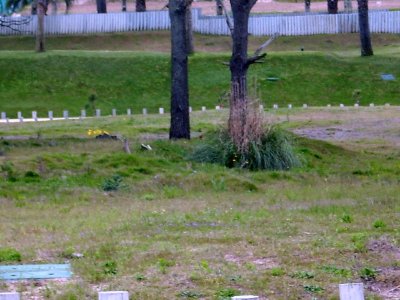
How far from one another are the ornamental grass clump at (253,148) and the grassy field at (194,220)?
0.48m

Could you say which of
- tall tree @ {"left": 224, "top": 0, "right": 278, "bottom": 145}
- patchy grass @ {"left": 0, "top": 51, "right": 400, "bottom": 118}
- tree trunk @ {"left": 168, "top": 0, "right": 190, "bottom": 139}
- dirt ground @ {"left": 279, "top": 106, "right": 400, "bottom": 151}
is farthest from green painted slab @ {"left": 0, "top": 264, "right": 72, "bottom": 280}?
patchy grass @ {"left": 0, "top": 51, "right": 400, "bottom": 118}

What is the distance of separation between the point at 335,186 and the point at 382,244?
5.93 metres

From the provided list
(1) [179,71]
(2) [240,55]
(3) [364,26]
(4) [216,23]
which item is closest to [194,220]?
(1) [179,71]

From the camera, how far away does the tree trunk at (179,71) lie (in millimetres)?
21188

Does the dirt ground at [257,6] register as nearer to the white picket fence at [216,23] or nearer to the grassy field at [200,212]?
the white picket fence at [216,23]

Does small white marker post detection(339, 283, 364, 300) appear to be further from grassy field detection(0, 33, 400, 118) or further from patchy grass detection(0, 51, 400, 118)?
grassy field detection(0, 33, 400, 118)

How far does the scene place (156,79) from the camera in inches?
1847

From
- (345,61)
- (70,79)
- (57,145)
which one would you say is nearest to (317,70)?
(345,61)

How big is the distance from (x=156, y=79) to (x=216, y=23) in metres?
13.6

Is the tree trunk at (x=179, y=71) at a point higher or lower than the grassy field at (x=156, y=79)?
higher

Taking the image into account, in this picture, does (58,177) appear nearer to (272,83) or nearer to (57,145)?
(57,145)

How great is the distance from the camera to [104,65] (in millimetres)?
48375

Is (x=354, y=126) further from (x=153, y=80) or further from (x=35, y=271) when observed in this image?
(x=153, y=80)

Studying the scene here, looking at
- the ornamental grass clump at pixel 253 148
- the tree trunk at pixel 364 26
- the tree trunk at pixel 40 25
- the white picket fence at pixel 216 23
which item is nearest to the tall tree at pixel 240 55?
the ornamental grass clump at pixel 253 148
